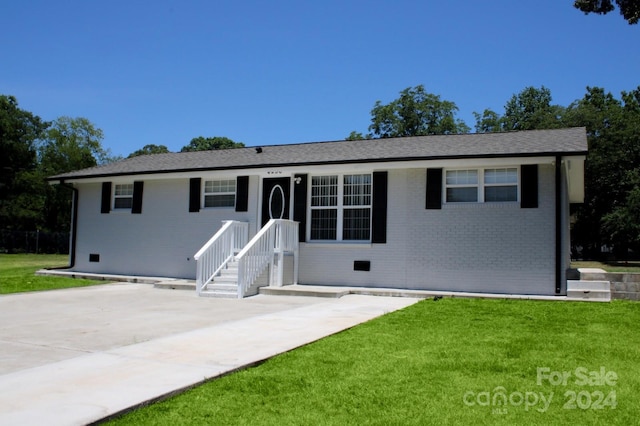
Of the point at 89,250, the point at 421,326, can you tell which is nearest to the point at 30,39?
the point at 89,250

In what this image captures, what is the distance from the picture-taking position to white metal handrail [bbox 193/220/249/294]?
12.4 metres

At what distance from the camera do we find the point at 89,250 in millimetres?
17062

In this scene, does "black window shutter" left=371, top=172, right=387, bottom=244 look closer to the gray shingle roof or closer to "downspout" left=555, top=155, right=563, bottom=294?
the gray shingle roof

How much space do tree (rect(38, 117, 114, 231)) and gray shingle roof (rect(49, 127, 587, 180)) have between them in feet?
98.0

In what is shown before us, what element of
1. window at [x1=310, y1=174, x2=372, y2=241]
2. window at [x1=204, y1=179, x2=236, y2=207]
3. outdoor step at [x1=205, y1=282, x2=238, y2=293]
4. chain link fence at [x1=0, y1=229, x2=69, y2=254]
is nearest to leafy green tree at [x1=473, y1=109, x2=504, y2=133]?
chain link fence at [x1=0, y1=229, x2=69, y2=254]

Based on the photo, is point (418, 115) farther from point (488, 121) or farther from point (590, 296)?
point (590, 296)

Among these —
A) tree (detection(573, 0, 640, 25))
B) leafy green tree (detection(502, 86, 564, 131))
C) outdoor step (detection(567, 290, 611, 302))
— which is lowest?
outdoor step (detection(567, 290, 611, 302))

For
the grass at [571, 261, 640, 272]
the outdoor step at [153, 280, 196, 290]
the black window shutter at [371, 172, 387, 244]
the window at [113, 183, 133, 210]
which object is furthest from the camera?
the grass at [571, 261, 640, 272]

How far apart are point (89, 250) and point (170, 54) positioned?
7061 millimetres

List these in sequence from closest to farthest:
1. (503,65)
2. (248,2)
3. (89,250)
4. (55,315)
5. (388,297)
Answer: (55,315) < (388,297) < (248,2) < (89,250) < (503,65)

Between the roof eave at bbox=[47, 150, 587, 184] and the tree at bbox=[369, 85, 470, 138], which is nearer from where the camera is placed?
the roof eave at bbox=[47, 150, 587, 184]

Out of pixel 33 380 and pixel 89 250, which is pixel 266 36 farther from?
pixel 33 380

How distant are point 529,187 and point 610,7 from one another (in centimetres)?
849

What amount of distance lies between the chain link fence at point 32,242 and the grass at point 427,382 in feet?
104
